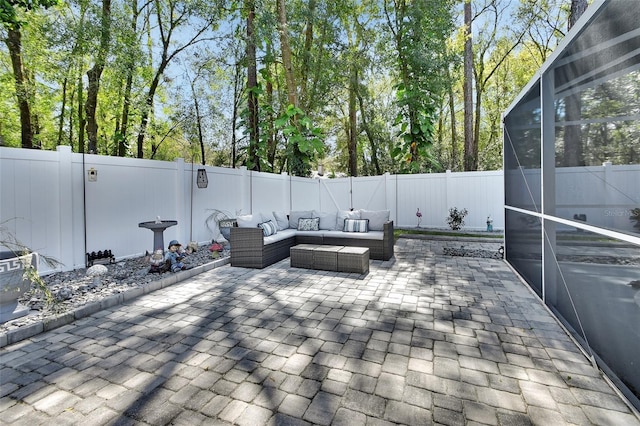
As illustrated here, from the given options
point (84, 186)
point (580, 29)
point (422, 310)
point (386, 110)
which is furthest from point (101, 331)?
point (386, 110)

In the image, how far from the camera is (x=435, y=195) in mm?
9562

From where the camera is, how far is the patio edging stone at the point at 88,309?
271cm

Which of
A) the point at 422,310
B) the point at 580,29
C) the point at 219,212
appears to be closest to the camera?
the point at 580,29

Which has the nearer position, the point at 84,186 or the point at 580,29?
the point at 580,29

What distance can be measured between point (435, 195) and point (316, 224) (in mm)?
4941

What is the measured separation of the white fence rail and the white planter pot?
1.51 metres

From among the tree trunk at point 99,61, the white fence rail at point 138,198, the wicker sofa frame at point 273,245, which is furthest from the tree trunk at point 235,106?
the wicker sofa frame at point 273,245

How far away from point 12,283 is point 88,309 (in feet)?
2.34

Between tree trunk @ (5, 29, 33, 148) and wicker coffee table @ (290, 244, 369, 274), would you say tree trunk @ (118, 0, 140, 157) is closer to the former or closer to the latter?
tree trunk @ (5, 29, 33, 148)

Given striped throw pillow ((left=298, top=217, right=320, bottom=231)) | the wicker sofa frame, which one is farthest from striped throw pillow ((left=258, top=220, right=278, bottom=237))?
striped throw pillow ((left=298, top=217, right=320, bottom=231))

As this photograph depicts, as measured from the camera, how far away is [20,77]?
789 centimetres

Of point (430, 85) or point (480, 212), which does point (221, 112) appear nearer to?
point (430, 85)

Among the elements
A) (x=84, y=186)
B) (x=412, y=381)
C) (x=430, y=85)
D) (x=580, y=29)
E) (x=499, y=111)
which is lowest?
(x=412, y=381)

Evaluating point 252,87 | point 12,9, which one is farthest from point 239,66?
point 12,9
